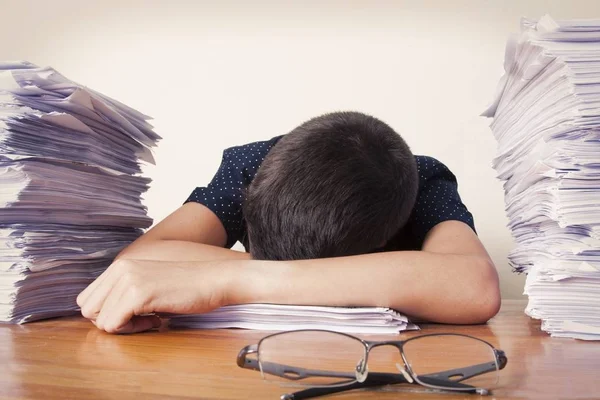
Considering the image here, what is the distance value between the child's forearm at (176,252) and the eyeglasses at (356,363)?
0.53 meters

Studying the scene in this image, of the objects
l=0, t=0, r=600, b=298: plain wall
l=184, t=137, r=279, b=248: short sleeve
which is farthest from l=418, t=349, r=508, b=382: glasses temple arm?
l=0, t=0, r=600, b=298: plain wall

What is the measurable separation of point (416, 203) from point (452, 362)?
649 mm

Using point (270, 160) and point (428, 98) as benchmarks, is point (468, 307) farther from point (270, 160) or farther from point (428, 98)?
point (428, 98)

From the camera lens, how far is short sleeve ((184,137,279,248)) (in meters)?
1.57

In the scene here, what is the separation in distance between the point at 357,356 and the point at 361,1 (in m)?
1.64

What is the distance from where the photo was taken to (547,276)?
0.99 m

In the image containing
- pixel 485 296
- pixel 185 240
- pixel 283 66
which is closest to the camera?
pixel 485 296

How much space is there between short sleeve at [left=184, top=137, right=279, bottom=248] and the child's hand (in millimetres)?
511

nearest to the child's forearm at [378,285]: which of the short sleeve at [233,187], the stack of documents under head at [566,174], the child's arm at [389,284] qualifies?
the child's arm at [389,284]

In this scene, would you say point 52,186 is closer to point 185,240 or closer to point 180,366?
point 185,240

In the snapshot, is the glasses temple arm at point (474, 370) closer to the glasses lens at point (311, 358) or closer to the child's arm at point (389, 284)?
the glasses lens at point (311, 358)

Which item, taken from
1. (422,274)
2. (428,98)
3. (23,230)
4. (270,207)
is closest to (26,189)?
(23,230)

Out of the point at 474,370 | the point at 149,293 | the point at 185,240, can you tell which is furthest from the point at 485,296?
the point at 185,240

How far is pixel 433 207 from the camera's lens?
1.39 meters
